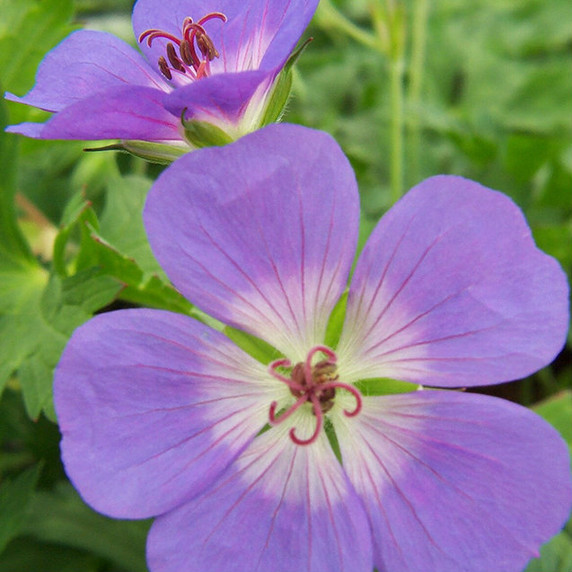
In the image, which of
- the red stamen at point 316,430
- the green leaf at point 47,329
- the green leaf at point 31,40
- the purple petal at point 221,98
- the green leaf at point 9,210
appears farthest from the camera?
the green leaf at point 31,40

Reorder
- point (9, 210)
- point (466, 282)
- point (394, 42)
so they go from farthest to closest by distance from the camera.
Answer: point (394, 42), point (9, 210), point (466, 282)

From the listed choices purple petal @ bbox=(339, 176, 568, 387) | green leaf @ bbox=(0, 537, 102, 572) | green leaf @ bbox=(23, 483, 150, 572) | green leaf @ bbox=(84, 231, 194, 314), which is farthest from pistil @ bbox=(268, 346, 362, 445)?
green leaf @ bbox=(0, 537, 102, 572)

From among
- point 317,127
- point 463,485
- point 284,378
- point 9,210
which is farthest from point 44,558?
point 317,127

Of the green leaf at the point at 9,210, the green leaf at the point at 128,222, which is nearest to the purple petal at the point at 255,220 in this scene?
the green leaf at the point at 128,222

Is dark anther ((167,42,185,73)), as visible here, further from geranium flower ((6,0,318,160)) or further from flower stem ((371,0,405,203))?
flower stem ((371,0,405,203))

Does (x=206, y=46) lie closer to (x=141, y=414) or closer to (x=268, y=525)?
(x=141, y=414)

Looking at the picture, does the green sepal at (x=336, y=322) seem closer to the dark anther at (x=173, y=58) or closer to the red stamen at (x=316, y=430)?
the red stamen at (x=316, y=430)

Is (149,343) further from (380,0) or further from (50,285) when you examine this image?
(380,0)
